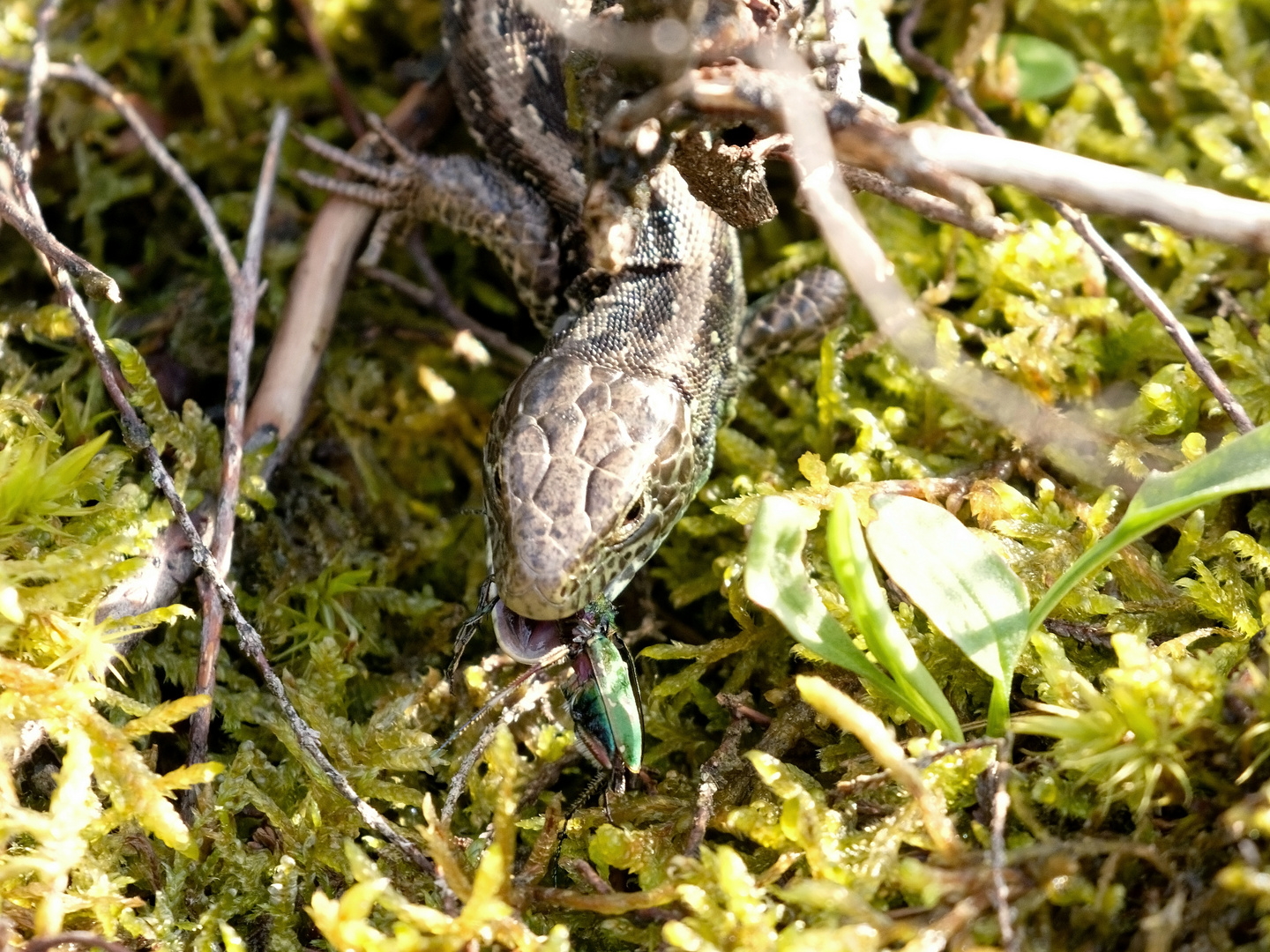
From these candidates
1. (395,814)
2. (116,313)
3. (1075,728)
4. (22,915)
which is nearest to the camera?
(1075,728)

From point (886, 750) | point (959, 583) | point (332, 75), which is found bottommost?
point (886, 750)

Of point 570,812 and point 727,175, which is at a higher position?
point 727,175

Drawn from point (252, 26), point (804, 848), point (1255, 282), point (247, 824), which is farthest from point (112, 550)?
point (1255, 282)

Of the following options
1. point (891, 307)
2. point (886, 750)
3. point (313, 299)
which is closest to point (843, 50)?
point (891, 307)

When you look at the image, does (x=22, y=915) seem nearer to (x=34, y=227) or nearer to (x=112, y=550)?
(x=112, y=550)

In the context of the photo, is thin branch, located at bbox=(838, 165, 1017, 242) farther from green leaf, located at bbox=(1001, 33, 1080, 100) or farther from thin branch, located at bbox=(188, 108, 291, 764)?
thin branch, located at bbox=(188, 108, 291, 764)

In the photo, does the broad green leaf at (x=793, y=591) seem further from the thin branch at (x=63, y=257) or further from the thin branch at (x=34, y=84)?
the thin branch at (x=34, y=84)

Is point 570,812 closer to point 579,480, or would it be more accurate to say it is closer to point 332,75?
point 579,480
